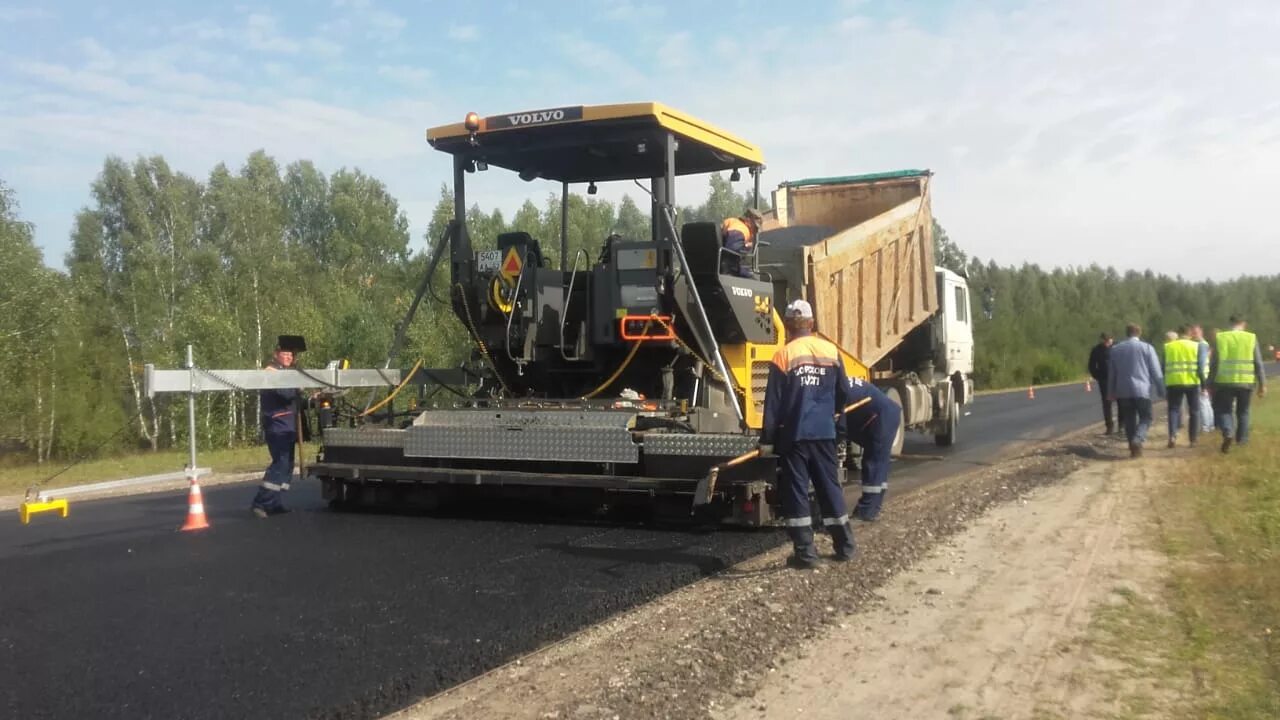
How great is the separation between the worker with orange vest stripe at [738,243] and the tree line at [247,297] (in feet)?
2.21

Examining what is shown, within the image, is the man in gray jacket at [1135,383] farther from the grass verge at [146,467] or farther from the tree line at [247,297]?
the grass verge at [146,467]

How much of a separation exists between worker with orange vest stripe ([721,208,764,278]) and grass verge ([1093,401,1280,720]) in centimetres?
350

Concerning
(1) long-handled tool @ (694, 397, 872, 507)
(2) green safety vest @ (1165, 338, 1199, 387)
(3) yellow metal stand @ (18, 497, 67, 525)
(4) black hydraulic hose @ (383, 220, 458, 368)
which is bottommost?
(3) yellow metal stand @ (18, 497, 67, 525)

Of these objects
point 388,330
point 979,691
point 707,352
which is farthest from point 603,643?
point 388,330

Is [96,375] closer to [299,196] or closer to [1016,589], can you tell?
[299,196]

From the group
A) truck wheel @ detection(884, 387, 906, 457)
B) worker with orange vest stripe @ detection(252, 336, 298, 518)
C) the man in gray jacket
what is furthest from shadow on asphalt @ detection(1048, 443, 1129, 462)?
worker with orange vest stripe @ detection(252, 336, 298, 518)

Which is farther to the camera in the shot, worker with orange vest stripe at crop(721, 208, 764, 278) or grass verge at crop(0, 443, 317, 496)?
grass verge at crop(0, 443, 317, 496)

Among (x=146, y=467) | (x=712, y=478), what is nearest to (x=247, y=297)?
(x=146, y=467)

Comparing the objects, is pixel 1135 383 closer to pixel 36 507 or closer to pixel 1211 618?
pixel 1211 618

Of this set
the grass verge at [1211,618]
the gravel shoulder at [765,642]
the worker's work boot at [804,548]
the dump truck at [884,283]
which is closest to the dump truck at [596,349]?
the dump truck at [884,283]

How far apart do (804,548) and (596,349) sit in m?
2.84

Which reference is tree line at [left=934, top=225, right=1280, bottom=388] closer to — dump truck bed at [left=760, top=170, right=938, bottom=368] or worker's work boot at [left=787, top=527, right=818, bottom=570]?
dump truck bed at [left=760, top=170, right=938, bottom=368]

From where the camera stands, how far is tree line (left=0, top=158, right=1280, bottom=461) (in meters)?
27.1

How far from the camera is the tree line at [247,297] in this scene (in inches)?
1067
